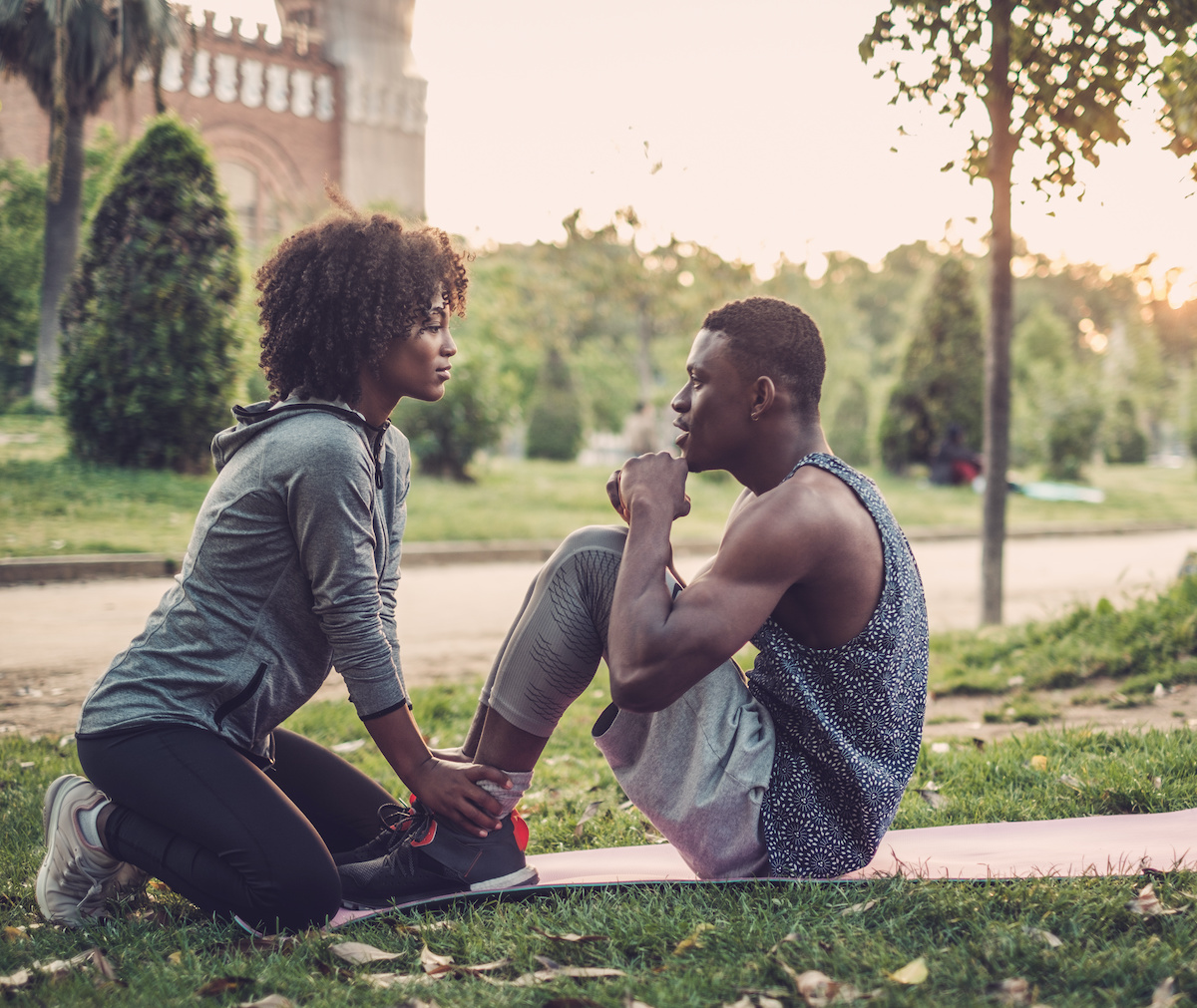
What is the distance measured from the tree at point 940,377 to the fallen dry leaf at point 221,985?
22.1m

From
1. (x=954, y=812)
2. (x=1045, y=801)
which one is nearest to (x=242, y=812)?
(x=954, y=812)

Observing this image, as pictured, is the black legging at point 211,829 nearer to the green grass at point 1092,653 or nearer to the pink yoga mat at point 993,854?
the pink yoga mat at point 993,854

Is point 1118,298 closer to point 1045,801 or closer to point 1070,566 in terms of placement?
point 1070,566

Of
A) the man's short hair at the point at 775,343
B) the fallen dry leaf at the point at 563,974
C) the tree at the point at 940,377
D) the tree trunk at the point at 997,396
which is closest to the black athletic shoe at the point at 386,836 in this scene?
the fallen dry leaf at the point at 563,974

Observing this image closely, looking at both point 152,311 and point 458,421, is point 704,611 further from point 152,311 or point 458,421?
point 458,421

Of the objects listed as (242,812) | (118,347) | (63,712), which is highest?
(118,347)

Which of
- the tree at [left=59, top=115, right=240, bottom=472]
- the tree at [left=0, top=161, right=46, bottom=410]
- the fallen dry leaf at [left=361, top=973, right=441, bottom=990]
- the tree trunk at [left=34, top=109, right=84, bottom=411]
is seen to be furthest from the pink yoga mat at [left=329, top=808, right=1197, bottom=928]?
the tree at [left=0, top=161, right=46, bottom=410]

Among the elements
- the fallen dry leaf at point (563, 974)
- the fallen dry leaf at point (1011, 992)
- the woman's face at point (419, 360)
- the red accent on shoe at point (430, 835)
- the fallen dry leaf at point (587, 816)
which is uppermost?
the woman's face at point (419, 360)

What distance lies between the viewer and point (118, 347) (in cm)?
1288

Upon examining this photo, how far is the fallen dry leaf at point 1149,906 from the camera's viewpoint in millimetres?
2348

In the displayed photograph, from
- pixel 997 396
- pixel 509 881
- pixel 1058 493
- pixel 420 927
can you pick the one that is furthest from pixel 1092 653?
pixel 1058 493

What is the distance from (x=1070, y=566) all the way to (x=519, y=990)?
37.7 ft

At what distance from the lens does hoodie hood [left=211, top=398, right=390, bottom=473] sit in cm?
266

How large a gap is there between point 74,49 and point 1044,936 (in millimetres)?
16195
